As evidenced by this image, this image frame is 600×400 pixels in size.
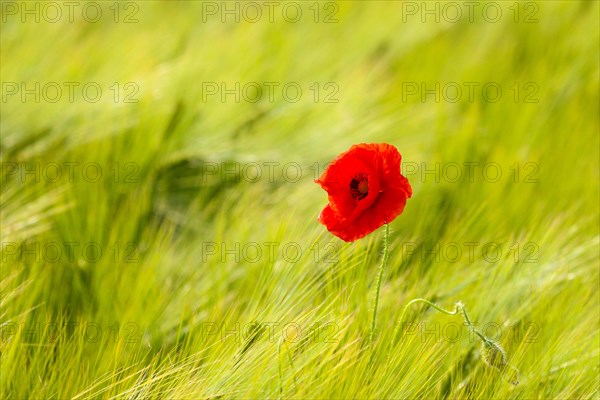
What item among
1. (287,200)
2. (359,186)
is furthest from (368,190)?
(287,200)

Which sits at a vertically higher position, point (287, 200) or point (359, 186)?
point (359, 186)

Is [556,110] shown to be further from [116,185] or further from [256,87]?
[116,185]

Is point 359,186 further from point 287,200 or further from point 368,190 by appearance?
point 287,200

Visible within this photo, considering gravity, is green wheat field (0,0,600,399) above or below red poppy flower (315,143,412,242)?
below

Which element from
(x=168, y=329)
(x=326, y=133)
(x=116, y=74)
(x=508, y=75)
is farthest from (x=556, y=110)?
(x=168, y=329)
